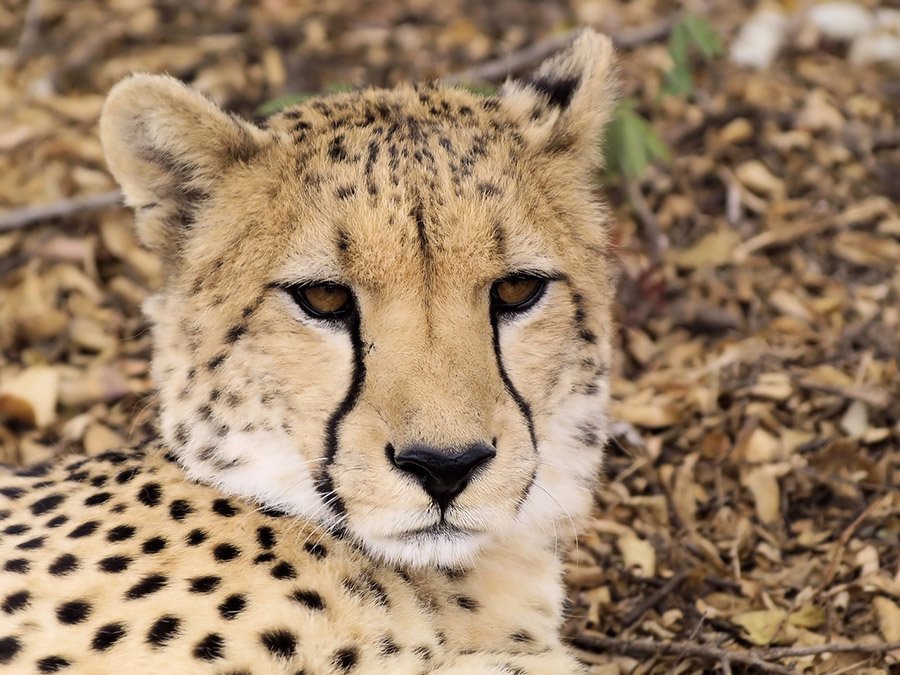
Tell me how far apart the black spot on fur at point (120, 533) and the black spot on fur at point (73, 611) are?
150 mm

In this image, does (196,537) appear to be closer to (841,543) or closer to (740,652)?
(740,652)

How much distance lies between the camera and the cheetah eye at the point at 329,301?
2.37 m

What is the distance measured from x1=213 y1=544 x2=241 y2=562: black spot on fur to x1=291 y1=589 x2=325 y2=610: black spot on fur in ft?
0.48

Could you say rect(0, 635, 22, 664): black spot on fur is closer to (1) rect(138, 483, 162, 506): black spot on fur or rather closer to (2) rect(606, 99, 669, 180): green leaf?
(1) rect(138, 483, 162, 506): black spot on fur

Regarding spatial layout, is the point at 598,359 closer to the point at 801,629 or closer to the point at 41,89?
the point at 801,629

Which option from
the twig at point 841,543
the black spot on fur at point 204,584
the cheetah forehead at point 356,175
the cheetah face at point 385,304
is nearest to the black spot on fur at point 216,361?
the cheetah face at point 385,304

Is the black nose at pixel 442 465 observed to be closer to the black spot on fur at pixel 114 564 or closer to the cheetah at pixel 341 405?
the cheetah at pixel 341 405

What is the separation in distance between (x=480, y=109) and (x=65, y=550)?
126cm

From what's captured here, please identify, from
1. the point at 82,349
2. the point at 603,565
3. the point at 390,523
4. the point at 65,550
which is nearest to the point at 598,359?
the point at 390,523

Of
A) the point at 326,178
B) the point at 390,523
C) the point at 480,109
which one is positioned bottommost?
the point at 390,523

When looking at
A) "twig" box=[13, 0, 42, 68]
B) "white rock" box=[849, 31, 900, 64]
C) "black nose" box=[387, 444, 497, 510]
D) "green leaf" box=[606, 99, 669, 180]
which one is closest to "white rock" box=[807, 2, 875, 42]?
"white rock" box=[849, 31, 900, 64]

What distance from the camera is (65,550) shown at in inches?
92.0

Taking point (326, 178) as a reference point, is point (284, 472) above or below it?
below

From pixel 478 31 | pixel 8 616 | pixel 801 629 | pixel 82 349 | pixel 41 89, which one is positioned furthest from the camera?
pixel 478 31
